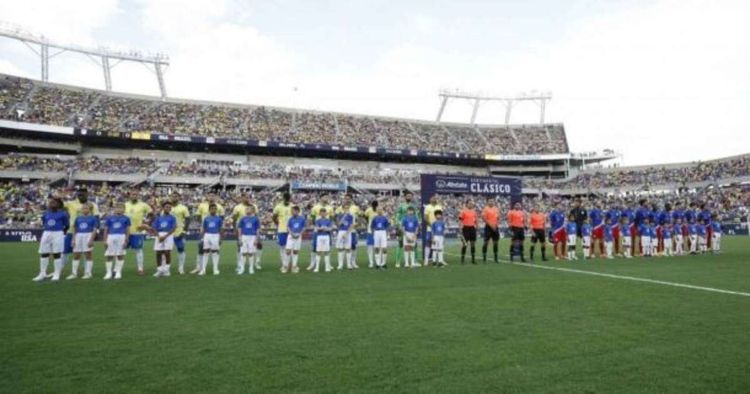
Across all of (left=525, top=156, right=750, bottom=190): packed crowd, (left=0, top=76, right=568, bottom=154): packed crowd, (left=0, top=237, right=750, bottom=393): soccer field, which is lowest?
(left=0, top=237, right=750, bottom=393): soccer field

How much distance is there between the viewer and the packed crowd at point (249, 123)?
46656mm

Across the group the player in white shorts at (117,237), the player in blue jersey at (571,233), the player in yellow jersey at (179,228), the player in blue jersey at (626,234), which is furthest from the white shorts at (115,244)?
the player in blue jersey at (626,234)

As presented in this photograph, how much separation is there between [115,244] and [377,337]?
29.1 feet

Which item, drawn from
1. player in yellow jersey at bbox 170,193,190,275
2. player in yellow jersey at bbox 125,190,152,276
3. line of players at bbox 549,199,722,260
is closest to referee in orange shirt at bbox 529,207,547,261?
line of players at bbox 549,199,722,260

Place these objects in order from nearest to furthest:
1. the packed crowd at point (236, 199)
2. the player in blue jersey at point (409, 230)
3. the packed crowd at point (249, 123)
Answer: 1. the player in blue jersey at point (409, 230)
2. the packed crowd at point (236, 199)
3. the packed crowd at point (249, 123)

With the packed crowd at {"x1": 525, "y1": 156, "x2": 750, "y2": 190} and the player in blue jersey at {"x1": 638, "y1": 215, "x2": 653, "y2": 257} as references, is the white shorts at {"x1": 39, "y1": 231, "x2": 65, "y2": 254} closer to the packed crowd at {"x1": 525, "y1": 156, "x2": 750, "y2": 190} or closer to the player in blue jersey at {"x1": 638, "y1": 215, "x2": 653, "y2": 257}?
the player in blue jersey at {"x1": 638, "y1": 215, "x2": 653, "y2": 257}

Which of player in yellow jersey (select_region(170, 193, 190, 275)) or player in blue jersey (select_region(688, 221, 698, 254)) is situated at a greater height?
player in yellow jersey (select_region(170, 193, 190, 275))

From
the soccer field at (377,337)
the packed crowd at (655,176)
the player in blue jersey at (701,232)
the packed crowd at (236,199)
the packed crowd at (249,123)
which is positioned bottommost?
the soccer field at (377,337)

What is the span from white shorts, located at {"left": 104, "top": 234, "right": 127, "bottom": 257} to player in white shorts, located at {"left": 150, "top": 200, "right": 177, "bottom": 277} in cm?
76

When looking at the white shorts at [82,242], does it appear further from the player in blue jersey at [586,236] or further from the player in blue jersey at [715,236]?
the player in blue jersey at [715,236]

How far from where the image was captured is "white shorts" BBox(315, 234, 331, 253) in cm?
1334

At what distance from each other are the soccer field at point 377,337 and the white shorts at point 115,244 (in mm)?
1405

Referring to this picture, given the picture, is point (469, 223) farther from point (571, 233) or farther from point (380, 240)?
point (571, 233)

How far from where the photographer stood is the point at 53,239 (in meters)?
11.1
